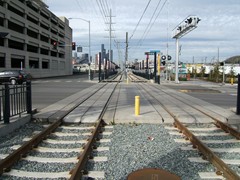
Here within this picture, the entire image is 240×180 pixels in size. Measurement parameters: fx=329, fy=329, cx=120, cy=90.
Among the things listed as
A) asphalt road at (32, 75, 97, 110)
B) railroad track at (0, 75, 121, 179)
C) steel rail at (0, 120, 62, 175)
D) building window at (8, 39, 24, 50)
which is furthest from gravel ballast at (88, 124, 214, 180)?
building window at (8, 39, 24, 50)

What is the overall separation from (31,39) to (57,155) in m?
61.8

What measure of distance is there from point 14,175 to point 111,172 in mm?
1715

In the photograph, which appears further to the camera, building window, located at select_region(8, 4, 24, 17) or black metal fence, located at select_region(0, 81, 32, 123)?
building window, located at select_region(8, 4, 24, 17)

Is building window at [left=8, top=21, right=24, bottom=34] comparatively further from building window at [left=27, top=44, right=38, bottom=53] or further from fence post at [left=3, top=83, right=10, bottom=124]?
fence post at [left=3, top=83, right=10, bottom=124]

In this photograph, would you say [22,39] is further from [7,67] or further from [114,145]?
[114,145]

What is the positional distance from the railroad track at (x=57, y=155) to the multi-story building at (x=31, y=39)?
30.5m

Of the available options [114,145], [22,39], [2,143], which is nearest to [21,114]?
[2,143]

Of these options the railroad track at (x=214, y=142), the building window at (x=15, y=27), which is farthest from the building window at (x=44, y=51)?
the railroad track at (x=214, y=142)

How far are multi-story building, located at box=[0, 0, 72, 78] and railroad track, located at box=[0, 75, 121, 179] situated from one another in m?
30.5

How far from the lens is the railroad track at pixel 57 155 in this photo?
589 centimetres

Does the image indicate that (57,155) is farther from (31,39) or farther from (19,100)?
(31,39)

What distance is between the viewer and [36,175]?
19.2ft

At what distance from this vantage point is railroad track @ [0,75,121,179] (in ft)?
19.3

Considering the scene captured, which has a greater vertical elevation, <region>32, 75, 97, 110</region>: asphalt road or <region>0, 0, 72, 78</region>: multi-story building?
<region>0, 0, 72, 78</region>: multi-story building
